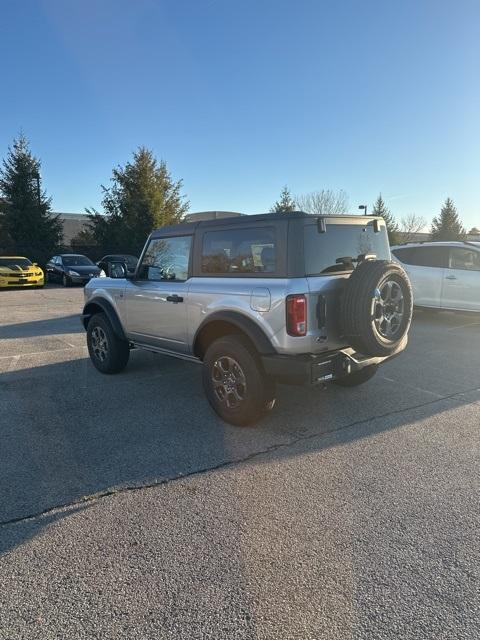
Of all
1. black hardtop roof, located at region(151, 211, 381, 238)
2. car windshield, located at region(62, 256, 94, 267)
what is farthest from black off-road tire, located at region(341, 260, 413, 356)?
car windshield, located at region(62, 256, 94, 267)

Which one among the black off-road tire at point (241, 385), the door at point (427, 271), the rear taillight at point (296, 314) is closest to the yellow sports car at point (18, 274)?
the door at point (427, 271)

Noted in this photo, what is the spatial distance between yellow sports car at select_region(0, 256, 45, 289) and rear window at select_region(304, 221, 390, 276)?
18308mm

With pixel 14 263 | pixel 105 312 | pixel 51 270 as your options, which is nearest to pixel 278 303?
pixel 105 312

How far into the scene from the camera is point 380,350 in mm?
4133

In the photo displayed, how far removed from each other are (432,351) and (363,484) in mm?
4806

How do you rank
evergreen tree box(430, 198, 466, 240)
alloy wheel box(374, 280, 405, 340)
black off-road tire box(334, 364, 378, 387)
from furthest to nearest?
evergreen tree box(430, 198, 466, 240)
black off-road tire box(334, 364, 378, 387)
alloy wheel box(374, 280, 405, 340)

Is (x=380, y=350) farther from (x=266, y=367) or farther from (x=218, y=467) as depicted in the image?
(x=218, y=467)

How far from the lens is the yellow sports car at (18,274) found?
63.6ft

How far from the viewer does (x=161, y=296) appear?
17.1ft

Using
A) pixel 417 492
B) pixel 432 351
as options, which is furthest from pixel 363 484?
pixel 432 351

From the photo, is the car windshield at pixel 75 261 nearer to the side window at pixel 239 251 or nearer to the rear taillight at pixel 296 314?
the side window at pixel 239 251

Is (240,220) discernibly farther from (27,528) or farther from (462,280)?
(462,280)

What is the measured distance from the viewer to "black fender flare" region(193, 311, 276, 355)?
4.00 metres

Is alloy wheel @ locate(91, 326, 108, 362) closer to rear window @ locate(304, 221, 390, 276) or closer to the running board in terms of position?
the running board
